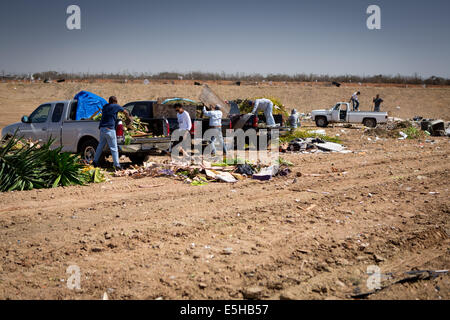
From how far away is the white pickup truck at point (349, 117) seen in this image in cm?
2228

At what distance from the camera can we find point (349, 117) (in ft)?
74.4

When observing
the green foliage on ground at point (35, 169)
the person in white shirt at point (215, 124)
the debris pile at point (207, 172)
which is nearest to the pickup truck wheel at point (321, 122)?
the person in white shirt at point (215, 124)

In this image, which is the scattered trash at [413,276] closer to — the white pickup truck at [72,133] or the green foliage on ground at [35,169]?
the green foliage on ground at [35,169]

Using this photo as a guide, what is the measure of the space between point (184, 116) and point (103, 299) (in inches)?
303

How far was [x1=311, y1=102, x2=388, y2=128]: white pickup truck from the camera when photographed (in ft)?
73.1

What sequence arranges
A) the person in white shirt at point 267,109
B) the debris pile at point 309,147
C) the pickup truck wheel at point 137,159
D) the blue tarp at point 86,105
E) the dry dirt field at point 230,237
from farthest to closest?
the person in white shirt at point 267,109 < the debris pile at point 309,147 < the pickup truck wheel at point 137,159 < the blue tarp at point 86,105 < the dry dirt field at point 230,237

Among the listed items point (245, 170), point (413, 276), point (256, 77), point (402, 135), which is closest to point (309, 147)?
point (245, 170)

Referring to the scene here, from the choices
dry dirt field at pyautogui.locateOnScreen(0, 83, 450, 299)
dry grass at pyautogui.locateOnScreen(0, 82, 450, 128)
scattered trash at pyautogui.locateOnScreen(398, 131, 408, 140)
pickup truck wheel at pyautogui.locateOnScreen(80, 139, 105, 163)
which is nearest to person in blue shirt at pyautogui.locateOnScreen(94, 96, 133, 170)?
pickup truck wheel at pyautogui.locateOnScreen(80, 139, 105, 163)

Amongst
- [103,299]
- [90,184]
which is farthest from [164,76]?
[103,299]

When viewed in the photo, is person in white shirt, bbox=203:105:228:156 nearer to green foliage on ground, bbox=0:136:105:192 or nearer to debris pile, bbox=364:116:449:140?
green foliage on ground, bbox=0:136:105:192

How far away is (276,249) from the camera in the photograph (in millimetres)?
4473

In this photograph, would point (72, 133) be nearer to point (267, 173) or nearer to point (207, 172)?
point (207, 172)

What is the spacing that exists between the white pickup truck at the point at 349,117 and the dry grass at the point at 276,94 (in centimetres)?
1178

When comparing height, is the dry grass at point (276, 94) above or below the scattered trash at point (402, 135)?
above
